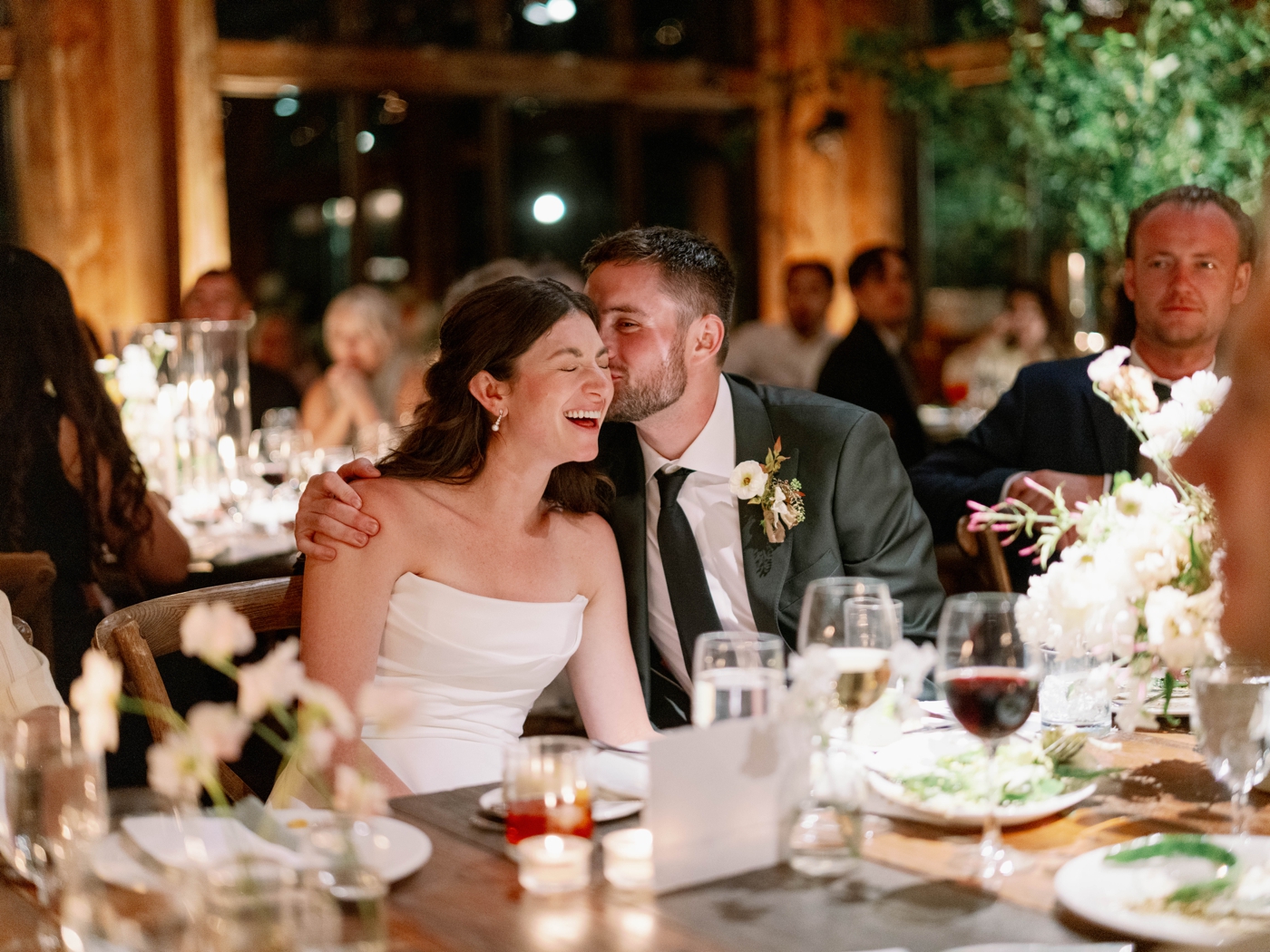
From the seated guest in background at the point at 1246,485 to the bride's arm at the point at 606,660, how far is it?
46.6 inches

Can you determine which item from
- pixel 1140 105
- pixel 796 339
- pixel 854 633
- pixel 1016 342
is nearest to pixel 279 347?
pixel 796 339

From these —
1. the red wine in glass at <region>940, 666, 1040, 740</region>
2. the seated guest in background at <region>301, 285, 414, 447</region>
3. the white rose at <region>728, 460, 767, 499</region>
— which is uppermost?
the seated guest in background at <region>301, 285, 414, 447</region>

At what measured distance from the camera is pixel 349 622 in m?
2.32

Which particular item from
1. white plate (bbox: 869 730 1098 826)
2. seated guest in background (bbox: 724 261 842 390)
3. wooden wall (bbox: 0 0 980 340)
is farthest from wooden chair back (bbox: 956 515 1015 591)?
wooden wall (bbox: 0 0 980 340)

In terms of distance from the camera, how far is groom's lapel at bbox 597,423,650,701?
261 centimetres

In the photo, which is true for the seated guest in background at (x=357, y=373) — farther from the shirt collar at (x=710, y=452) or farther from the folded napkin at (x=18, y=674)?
the folded napkin at (x=18, y=674)

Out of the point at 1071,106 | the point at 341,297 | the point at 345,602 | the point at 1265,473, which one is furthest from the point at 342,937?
the point at 1071,106

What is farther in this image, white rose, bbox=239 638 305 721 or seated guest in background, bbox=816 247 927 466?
seated guest in background, bbox=816 247 927 466

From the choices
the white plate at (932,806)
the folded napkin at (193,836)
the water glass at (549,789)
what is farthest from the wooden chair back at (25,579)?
the white plate at (932,806)

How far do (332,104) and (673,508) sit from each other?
636cm

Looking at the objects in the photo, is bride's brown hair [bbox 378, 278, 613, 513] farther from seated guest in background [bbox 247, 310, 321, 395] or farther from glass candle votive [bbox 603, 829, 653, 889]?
seated guest in background [bbox 247, 310, 321, 395]

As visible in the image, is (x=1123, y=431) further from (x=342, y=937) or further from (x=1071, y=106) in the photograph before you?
(x=1071, y=106)

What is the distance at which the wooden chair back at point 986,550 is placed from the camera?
2852 mm

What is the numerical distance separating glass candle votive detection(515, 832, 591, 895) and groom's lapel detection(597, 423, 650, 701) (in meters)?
1.17
